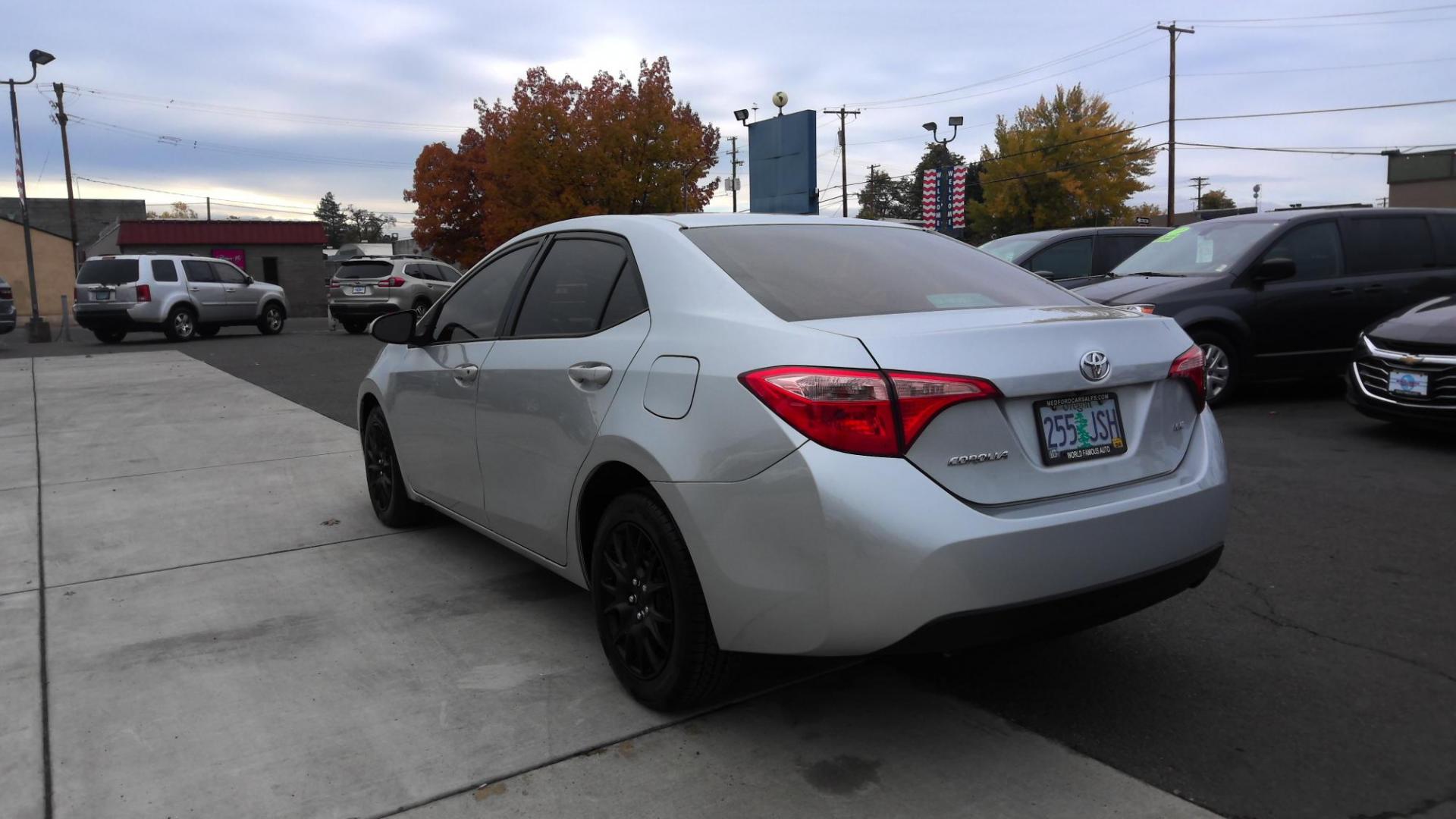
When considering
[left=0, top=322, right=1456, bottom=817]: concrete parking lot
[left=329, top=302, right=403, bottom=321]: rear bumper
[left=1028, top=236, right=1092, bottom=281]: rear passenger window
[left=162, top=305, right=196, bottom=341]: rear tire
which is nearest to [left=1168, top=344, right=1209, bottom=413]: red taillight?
[left=0, top=322, right=1456, bottom=817]: concrete parking lot

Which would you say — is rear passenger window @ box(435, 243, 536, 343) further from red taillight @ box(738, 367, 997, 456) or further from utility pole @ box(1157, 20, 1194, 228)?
utility pole @ box(1157, 20, 1194, 228)

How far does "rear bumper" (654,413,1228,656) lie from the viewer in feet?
8.24

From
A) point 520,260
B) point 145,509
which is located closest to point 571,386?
point 520,260

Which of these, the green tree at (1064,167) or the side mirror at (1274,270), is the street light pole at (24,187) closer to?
the side mirror at (1274,270)

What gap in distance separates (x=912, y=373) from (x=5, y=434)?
9133mm

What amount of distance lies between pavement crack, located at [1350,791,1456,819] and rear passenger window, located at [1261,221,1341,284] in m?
7.19

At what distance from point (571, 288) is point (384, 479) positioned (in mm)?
2283

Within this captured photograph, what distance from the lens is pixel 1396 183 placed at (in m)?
53.0

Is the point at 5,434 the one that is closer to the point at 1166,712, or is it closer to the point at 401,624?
A: the point at 401,624

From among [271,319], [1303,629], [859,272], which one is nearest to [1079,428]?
[859,272]

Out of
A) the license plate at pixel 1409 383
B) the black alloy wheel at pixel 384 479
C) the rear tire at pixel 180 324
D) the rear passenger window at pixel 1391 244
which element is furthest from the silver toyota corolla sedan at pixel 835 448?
the rear tire at pixel 180 324

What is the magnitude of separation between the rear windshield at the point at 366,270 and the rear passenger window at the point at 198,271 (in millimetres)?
2694

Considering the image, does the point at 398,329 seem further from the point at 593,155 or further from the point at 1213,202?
the point at 1213,202

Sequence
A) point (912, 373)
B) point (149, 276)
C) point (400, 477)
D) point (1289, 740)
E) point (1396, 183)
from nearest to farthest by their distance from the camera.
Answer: point (912, 373) → point (1289, 740) → point (400, 477) → point (149, 276) → point (1396, 183)
